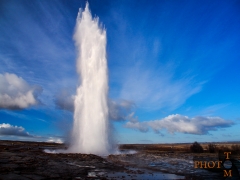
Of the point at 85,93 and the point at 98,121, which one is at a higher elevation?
the point at 85,93

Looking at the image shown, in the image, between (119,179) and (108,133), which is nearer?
(119,179)

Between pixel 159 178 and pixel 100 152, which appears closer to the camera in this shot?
pixel 159 178

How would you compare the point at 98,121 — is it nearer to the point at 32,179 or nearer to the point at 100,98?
the point at 100,98

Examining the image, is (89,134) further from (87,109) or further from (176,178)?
(176,178)

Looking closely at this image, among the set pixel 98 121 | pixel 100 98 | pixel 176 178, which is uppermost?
pixel 100 98

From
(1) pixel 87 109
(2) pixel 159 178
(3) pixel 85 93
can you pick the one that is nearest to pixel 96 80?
(3) pixel 85 93

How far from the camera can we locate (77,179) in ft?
44.2

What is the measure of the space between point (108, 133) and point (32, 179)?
24389 millimetres

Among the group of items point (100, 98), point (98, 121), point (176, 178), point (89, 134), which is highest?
point (100, 98)

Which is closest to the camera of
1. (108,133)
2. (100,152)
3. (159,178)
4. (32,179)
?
(32,179)

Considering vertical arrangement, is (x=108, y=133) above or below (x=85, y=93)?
below

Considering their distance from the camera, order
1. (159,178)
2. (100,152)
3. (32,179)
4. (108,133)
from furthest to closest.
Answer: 1. (108,133)
2. (100,152)
3. (159,178)
4. (32,179)

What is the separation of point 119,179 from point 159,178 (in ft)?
10.8

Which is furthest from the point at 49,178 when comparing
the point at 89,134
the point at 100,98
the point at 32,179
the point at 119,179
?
the point at 100,98
